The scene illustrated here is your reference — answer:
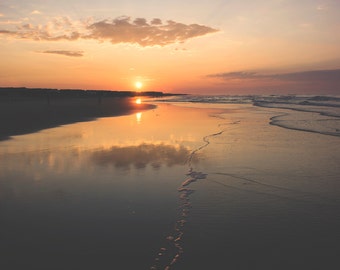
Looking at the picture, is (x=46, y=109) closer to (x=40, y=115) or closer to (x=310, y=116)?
(x=40, y=115)

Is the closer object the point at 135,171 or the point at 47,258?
the point at 47,258

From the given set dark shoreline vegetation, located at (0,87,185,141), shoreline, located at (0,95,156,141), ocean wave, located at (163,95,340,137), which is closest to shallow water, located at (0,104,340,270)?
ocean wave, located at (163,95,340,137)

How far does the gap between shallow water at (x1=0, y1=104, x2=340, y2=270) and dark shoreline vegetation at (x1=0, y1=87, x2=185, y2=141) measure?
9568 millimetres

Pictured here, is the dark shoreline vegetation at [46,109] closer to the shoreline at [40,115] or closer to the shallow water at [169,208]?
the shoreline at [40,115]

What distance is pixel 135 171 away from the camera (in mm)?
9539

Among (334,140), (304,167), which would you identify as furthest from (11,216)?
(334,140)

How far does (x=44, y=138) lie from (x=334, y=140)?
1486 cm

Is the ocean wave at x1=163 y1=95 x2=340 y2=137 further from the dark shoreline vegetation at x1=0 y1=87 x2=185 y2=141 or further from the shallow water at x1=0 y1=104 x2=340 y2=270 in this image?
the dark shoreline vegetation at x1=0 y1=87 x2=185 y2=141

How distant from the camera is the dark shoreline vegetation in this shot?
21.9 meters

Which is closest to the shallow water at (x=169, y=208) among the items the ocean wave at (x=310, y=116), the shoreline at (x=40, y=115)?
the ocean wave at (x=310, y=116)

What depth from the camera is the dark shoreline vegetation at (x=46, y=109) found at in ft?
71.8

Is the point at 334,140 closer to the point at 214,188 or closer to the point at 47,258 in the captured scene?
the point at 214,188

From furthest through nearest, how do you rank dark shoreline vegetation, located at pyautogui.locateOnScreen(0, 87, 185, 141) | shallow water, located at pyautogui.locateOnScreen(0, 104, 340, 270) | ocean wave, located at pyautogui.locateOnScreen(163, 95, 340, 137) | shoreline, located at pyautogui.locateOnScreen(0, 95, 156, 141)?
dark shoreline vegetation, located at pyautogui.locateOnScreen(0, 87, 185, 141)
ocean wave, located at pyautogui.locateOnScreen(163, 95, 340, 137)
shoreline, located at pyautogui.locateOnScreen(0, 95, 156, 141)
shallow water, located at pyautogui.locateOnScreen(0, 104, 340, 270)

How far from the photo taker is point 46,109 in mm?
38281
